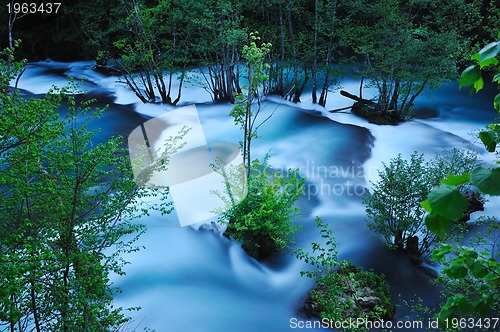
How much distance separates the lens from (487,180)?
4.27 ft

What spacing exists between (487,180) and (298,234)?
7.31m

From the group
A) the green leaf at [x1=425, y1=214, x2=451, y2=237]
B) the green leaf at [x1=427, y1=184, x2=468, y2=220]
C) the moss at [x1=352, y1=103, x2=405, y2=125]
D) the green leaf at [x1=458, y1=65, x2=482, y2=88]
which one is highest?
the green leaf at [x1=458, y1=65, x2=482, y2=88]

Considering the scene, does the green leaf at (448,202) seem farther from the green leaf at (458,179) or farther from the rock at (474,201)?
Answer: the rock at (474,201)

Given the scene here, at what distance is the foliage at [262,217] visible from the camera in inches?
291

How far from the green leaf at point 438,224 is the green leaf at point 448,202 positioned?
0.10 m

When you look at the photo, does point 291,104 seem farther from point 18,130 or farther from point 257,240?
point 18,130

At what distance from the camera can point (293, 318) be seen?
22.0 feet

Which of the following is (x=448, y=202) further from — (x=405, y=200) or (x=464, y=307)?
(x=405, y=200)

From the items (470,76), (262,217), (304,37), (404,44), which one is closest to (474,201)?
(262,217)
